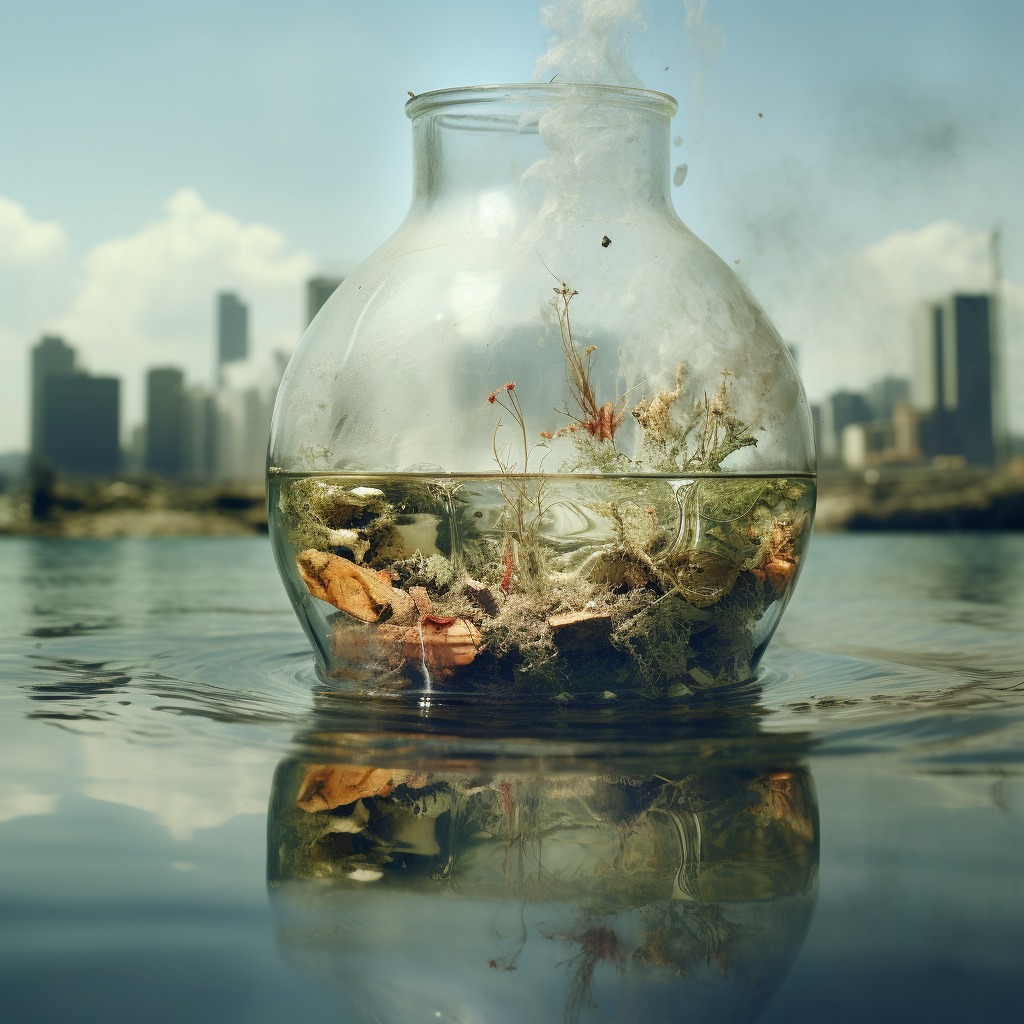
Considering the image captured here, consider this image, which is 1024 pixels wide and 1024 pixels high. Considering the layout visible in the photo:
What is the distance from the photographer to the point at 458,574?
1.98 meters

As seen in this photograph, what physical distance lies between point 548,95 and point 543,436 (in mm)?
614

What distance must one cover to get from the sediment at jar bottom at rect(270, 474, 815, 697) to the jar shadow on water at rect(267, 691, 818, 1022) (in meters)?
0.27

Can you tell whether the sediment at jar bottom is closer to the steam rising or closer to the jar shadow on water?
the jar shadow on water

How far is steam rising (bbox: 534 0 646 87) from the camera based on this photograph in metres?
2.13

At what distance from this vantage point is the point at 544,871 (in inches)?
44.3

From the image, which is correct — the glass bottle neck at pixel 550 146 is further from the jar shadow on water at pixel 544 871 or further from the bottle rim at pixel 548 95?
the jar shadow on water at pixel 544 871

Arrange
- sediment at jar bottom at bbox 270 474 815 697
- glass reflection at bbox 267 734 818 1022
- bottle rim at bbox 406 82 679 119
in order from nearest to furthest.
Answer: glass reflection at bbox 267 734 818 1022
sediment at jar bottom at bbox 270 474 815 697
bottle rim at bbox 406 82 679 119

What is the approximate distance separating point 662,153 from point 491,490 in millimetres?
767

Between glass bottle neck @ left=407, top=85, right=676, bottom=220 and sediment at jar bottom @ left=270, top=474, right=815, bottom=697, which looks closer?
sediment at jar bottom @ left=270, top=474, right=815, bottom=697

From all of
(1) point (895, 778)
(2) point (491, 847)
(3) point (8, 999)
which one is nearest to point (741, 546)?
(1) point (895, 778)

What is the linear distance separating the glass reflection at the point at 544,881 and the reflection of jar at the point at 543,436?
0.43 meters

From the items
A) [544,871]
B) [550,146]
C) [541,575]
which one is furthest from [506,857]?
[550,146]

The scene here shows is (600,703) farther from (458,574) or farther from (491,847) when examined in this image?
(491,847)

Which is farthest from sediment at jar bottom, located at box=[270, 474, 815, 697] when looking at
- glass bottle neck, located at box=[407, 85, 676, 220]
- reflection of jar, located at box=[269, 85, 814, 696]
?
glass bottle neck, located at box=[407, 85, 676, 220]
